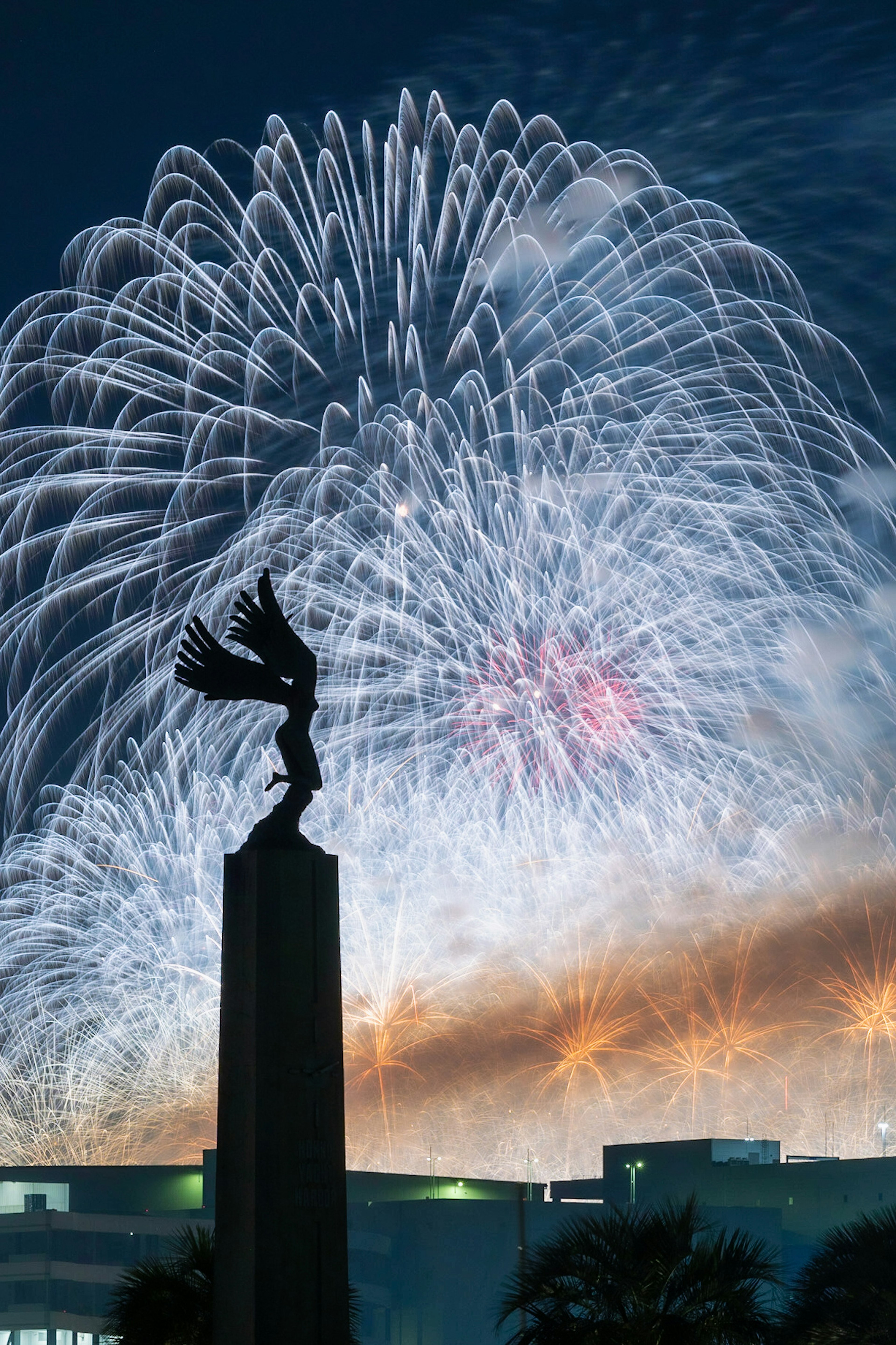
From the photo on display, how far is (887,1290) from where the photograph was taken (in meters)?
20.5

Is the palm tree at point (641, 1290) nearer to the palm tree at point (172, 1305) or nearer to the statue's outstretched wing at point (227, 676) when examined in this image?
the palm tree at point (172, 1305)

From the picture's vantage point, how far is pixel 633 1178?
54.0 metres

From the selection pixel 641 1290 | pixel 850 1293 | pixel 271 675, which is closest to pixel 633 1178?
pixel 850 1293

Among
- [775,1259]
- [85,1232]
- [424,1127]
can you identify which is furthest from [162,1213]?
[775,1259]

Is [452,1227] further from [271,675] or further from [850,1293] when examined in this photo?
[271,675]

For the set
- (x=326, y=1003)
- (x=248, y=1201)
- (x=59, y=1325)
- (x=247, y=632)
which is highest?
(x=247, y=632)

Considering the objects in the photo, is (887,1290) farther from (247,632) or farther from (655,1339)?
(247,632)

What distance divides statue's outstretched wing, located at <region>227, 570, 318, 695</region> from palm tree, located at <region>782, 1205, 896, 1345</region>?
33.7 feet

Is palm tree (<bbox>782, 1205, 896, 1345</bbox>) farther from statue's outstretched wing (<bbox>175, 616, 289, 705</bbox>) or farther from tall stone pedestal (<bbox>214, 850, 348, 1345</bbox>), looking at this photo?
statue's outstretched wing (<bbox>175, 616, 289, 705</bbox>)

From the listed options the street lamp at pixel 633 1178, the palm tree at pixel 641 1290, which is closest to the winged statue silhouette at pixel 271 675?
the palm tree at pixel 641 1290

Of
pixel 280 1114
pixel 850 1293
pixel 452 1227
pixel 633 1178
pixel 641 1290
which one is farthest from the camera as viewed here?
pixel 633 1178

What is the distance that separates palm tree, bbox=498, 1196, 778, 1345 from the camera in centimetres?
1794

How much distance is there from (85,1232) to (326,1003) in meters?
50.2

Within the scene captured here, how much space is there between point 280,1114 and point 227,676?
484 cm
